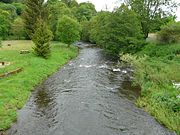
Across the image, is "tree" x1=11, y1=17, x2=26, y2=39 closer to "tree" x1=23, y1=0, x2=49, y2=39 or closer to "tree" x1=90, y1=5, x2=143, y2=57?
"tree" x1=23, y1=0, x2=49, y2=39

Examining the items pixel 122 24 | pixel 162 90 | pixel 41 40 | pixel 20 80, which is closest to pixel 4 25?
pixel 41 40

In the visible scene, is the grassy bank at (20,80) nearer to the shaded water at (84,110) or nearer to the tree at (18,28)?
the shaded water at (84,110)

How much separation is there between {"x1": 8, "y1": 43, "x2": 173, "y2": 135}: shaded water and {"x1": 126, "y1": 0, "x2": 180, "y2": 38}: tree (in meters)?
24.2

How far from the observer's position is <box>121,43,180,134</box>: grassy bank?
59.6 feet

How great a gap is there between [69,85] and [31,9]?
35976 millimetres

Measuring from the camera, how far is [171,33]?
4353 cm

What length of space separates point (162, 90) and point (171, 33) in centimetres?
2339

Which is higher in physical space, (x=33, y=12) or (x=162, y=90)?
(x=33, y=12)

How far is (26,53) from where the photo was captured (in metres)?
43.8

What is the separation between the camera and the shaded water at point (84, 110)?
1681cm

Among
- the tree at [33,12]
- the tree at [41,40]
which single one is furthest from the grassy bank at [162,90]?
the tree at [33,12]

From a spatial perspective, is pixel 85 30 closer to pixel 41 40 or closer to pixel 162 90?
pixel 41 40

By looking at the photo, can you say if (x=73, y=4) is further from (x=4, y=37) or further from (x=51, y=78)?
(x=51, y=78)

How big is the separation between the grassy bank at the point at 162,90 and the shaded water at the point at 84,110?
77 centimetres
